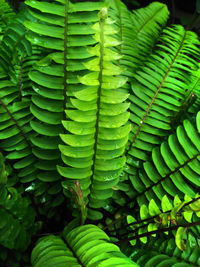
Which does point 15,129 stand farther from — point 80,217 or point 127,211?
point 127,211

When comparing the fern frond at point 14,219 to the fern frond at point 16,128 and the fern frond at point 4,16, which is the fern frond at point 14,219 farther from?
the fern frond at point 4,16

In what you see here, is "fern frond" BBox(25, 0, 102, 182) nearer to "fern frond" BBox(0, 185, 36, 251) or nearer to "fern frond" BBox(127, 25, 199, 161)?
"fern frond" BBox(0, 185, 36, 251)

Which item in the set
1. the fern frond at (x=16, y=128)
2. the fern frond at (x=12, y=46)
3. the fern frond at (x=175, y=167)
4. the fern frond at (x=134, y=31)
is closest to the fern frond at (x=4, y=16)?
the fern frond at (x=12, y=46)

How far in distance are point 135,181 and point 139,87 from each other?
1.48 ft

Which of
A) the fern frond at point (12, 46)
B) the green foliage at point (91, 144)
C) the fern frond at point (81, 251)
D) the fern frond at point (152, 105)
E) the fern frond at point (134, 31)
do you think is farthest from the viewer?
the fern frond at point (134, 31)

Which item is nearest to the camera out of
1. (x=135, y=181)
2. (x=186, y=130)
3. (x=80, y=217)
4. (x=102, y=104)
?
(x=102, y=104)

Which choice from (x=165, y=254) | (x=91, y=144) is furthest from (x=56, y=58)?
(x=165, y=254)

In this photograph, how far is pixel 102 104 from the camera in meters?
0.81

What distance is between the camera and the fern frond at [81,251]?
0.67 m

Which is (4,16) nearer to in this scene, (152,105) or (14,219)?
(152,105)

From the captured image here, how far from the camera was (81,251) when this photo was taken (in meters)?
0.74

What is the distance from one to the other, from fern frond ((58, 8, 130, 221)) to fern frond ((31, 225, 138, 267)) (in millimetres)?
183

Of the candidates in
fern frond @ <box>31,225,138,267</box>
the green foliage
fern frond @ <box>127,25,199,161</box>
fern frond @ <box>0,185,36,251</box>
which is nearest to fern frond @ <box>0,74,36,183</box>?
the green foliage

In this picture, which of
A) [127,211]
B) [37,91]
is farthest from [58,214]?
[37,91]
